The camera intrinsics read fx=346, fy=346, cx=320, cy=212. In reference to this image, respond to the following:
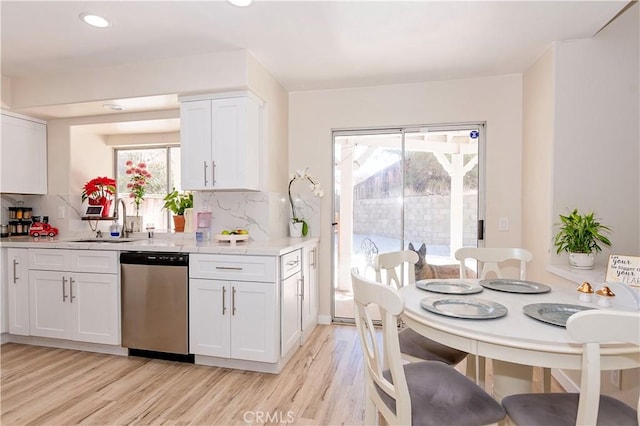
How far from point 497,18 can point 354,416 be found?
2.74 m

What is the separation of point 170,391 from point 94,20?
2.62 metres

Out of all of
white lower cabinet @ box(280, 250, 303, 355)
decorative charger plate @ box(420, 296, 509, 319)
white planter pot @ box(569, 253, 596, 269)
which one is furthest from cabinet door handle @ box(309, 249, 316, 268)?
white planter pot @ box(569, 253, 596, 269)

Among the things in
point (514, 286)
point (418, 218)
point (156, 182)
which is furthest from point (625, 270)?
point (156, 182)

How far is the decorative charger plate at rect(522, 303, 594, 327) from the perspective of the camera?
1.39 meters

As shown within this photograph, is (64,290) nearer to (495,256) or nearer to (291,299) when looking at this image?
(291,299)

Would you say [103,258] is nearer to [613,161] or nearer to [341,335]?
[341,335]

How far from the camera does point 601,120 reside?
2.61 meters

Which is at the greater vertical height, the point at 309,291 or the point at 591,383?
the point at 591,383

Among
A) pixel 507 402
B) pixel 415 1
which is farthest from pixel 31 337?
pixel 415 1

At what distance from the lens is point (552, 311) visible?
4.96 feet

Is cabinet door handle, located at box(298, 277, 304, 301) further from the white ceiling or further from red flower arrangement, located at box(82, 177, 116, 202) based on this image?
red flower arrangement, located at box(82, 177, 116, 202)

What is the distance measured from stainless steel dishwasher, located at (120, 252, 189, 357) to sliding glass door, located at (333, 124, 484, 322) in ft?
5.49

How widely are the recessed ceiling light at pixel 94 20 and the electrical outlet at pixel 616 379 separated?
3923 millimetres

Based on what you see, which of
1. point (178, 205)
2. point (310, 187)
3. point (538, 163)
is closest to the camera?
point (538, 163)
